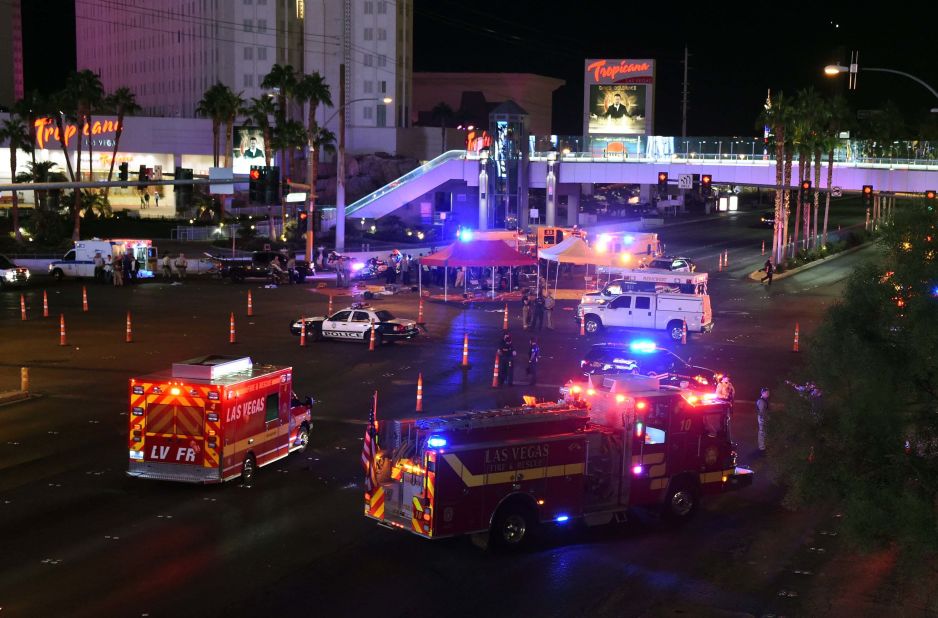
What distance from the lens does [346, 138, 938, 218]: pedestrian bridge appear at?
70562 mm

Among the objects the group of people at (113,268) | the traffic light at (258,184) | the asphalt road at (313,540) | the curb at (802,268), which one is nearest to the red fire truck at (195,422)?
the asphalt road at (313,540)

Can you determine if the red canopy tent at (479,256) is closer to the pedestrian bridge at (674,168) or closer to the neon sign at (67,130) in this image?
the pedestrian bridge at (674,168)

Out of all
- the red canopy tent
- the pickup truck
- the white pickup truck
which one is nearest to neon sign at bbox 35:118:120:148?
the pickup truck

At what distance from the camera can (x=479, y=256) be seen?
48.2m

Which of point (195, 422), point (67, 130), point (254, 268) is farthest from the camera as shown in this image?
point (67, 130)

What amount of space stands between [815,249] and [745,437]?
1951 inches

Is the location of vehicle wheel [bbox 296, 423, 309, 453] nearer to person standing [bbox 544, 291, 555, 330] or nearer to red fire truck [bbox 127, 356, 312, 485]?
red fire truck [bbox 127, 356, 312, 485]

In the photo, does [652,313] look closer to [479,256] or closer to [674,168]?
[479,256]

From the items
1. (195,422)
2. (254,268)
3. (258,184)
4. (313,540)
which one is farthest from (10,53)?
(313,540)

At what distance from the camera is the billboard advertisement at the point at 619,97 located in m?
122

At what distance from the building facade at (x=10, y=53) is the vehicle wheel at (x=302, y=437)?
5386 inches

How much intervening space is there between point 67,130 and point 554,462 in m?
99.5

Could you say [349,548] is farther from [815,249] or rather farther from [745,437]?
[815,249]

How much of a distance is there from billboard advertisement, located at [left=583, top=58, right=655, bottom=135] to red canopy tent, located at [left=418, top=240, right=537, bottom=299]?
7547cm
